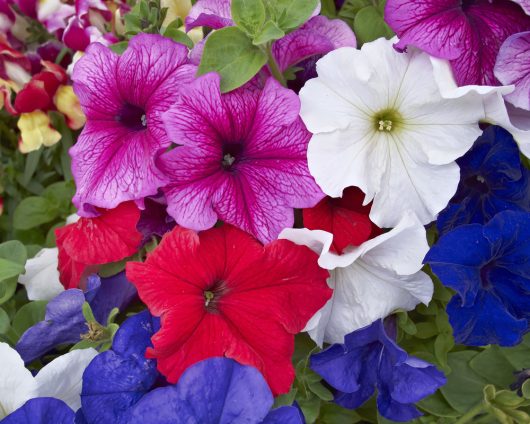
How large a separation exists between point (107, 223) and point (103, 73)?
148mm

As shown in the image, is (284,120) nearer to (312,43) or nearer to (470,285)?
(312,43)

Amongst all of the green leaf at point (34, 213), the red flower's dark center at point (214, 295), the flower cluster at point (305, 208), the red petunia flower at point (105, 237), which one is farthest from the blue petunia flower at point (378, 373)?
the green leaf at point (34, 213)

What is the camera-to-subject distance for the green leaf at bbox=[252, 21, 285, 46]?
574 millimetres

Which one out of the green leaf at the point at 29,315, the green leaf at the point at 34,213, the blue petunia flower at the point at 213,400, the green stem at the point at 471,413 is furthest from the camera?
the green leaf at the point at 34,213

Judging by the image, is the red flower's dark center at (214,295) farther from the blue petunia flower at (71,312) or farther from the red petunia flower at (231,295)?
the blue petunia flower at (71,312)

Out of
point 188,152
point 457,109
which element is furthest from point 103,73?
point 457,109

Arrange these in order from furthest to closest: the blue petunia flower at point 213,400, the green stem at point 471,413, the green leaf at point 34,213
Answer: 1. the green leaf at point 34,213
2. the green stem at point 471,413
3. the blue petunia flower at point 213,400

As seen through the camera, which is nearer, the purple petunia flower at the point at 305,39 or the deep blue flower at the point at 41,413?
the deep blue flower at the point at 41,413

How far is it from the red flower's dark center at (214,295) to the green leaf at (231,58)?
18 cm

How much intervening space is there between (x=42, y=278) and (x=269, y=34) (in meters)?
0.38

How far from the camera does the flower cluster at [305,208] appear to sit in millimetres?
587

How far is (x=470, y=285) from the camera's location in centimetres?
58

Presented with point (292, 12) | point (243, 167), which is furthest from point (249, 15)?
point (243, 167)

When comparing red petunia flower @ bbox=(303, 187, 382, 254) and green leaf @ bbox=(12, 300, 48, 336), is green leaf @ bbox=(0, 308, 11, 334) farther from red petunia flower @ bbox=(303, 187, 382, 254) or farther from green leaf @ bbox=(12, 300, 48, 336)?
red petunia flower @ bbox=(303, 187, 382, 254)
